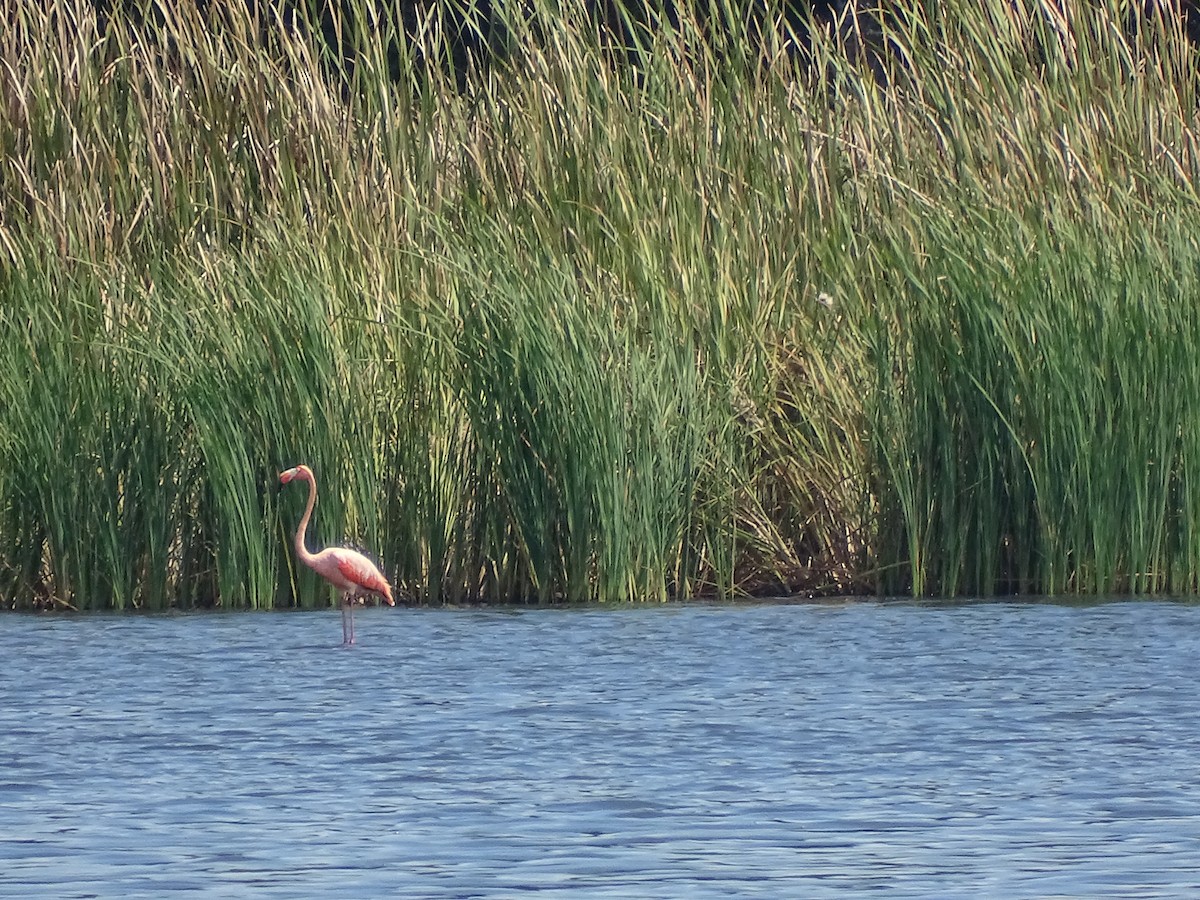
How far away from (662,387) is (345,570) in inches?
61.7

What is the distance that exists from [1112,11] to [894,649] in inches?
176

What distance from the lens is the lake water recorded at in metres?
5.79

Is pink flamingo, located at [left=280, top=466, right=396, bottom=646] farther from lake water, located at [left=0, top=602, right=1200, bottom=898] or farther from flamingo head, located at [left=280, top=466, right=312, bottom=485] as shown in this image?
lake water, located at [left=0, top=602, right=1200, bottom=898]

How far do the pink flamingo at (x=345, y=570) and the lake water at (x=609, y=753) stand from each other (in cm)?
15

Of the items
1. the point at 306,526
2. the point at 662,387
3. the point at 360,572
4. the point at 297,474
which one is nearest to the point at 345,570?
the point at 360,572

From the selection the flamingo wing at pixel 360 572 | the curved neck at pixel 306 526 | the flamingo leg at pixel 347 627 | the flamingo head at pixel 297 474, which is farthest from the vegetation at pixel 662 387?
the flamingo leg at pixel 347 627

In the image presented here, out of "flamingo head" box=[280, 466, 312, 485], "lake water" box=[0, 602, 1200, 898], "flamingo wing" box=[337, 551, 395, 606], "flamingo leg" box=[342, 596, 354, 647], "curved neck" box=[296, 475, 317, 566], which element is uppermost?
"flamingo head" box=[280, 466, 312, 485]

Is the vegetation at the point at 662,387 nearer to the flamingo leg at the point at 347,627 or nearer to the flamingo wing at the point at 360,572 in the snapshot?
the flamingo wing at the point at 360,572

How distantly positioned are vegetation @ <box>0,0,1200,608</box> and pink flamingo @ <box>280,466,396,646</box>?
0.47 metres

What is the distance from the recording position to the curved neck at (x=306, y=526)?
34.0 feet

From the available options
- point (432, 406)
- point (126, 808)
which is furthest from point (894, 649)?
point (126, 808)

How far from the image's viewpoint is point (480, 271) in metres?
11.0

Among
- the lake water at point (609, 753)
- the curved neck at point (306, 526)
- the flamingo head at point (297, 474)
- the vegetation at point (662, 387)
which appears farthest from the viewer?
the vegetation at point (662, 387)

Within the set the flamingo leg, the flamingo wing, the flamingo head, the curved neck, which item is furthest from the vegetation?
the flamingo leg
